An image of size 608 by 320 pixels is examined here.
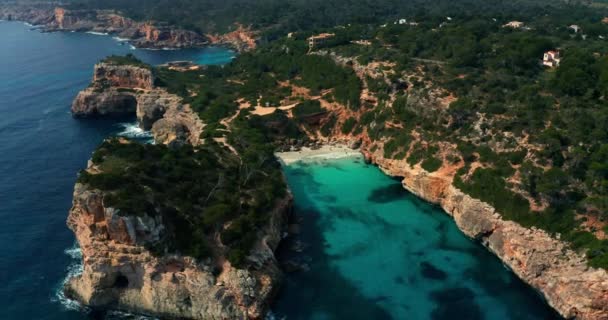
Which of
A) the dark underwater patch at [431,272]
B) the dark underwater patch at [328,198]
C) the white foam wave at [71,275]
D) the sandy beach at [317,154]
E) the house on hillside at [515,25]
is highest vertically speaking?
the house on hillside at [515,25]

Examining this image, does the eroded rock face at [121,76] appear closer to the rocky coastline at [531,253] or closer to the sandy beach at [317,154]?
the sandy beach at [317,154]

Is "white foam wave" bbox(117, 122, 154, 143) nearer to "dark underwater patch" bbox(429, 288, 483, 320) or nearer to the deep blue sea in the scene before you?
the deep blue sea

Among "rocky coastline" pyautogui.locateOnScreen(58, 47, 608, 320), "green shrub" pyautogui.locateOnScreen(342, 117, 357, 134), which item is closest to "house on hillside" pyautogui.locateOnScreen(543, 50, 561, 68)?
"green shrub" pyautogui.locateOnScreen(342, 117, 357, 134)

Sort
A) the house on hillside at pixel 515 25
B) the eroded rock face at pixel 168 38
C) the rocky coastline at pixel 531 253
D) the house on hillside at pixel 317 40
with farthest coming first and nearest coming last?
1. the eroded rock face at pixel 168 38
2. the house on hillside at pixel 317 40
3. the house on hillside at pixel 515 25
4. the rocky coastline at pixel 531 253

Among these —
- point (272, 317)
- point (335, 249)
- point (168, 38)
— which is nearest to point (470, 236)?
point (335, 249)

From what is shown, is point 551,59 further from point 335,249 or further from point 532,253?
point 335,249

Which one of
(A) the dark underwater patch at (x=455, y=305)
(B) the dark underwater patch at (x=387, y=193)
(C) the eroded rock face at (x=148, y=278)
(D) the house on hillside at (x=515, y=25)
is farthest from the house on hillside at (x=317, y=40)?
(C) the eroded rock face at (x=148, y=278)
